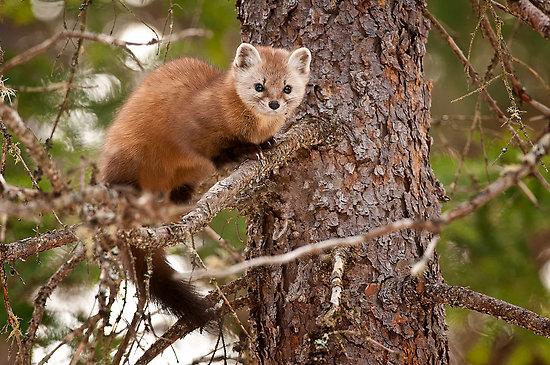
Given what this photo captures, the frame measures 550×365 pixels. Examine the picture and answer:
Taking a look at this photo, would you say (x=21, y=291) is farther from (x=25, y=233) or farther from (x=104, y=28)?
(x=104, y=28)

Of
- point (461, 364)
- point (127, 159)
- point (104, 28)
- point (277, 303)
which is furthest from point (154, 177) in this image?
point (461, 364)

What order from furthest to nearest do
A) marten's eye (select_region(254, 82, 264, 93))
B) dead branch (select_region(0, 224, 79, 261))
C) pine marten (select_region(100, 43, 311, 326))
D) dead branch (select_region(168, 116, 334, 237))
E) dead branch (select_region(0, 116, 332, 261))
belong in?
marten's eye (select_region(254, 82, 264, 93))
pine marten (select_region(100, 43, 311, 326))
dead branch (select_region(0, 224, 79, 261))
dead branch (select_region(168, 116, 334, 237))
dead branch (select_region(0, 116, 332, 261))

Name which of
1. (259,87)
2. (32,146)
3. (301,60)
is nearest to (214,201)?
(301,60)

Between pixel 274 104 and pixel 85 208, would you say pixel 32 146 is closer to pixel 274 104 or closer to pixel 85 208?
pixel 85 208

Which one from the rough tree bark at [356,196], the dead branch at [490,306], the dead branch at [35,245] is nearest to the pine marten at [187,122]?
the rough tree bark at [356,196]

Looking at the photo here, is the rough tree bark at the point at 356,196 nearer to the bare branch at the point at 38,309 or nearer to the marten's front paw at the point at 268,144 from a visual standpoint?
the marten's front paw at the point at 268,144

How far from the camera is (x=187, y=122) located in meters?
4.04

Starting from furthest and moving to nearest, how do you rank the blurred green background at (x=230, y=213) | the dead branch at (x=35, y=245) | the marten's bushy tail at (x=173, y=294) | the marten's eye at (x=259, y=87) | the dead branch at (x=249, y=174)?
the blurred green background at (x=230, y=213), the marten's eye at (x=259, y=87), the marten's bushy tail at (x=173, y=294), the dead branch at (x=35, y=245), the dead branch at (x=249, y=174)

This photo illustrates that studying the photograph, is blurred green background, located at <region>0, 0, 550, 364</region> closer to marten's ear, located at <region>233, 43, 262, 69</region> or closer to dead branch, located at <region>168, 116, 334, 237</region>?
marten's ear, located at <region>233, 43, 262, 69</region>

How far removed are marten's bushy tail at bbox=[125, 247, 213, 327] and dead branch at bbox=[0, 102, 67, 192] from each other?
1628 mm

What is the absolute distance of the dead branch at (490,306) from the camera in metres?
2.95

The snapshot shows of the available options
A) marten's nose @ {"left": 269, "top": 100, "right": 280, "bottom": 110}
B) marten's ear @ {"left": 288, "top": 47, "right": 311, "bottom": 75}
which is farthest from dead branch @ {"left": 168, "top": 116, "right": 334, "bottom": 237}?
marten's nose @ {"left": 269, "top": 100, "right": 280, "bottom": 110}

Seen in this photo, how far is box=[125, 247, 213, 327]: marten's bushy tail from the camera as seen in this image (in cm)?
356

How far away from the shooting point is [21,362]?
2.54 m
